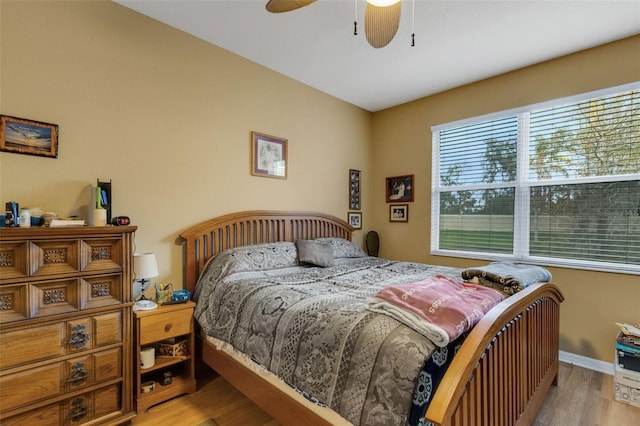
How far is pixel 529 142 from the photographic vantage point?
118 inches

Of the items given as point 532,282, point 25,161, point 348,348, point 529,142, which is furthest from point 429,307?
point 529,142

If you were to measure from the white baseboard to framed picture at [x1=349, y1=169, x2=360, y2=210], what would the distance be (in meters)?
2.62

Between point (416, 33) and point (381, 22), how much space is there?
3.06ft

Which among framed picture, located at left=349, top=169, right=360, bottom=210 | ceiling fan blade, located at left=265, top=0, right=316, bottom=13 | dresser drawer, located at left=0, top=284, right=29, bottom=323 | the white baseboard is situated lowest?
the white baseboard

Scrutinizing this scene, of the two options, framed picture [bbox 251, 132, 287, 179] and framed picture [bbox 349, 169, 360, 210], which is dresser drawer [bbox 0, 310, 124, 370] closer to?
framed picture [bbox 251, 132, 287, 179]

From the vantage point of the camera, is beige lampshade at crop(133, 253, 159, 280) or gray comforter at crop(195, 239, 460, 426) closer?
gray comforter at crop(195, 239, 460, 426)

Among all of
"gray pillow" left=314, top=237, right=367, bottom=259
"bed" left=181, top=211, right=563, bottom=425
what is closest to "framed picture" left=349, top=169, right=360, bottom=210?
"gray pillow" left=314, top=237, right=367, bottom=259

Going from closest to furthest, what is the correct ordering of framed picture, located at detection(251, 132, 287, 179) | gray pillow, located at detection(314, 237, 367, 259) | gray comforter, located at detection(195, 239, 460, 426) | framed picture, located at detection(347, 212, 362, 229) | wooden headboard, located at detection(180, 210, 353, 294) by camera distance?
gray comforter, located at detection(195, 239, 460, 426)
wooden headboard, located at detection(180, 210, 353, 294)
framed picture, located at detection(251, 132, 287, 179)
gray pillow, located at detection(314, 237, 367, 259)
framed picture, located at detection(347, 212, 362, 229)

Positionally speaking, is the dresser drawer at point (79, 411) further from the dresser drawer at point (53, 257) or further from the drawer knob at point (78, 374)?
the dresser drawer at point (53, 257)

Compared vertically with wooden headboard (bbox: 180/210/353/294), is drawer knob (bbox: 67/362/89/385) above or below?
below

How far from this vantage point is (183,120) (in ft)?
8.13

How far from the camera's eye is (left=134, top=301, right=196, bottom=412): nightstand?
193cm

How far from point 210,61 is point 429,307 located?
2638mm

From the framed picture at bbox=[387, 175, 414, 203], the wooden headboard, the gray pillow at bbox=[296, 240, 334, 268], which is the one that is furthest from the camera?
the framed picture at bbox=[387, 175, 414, 203]
